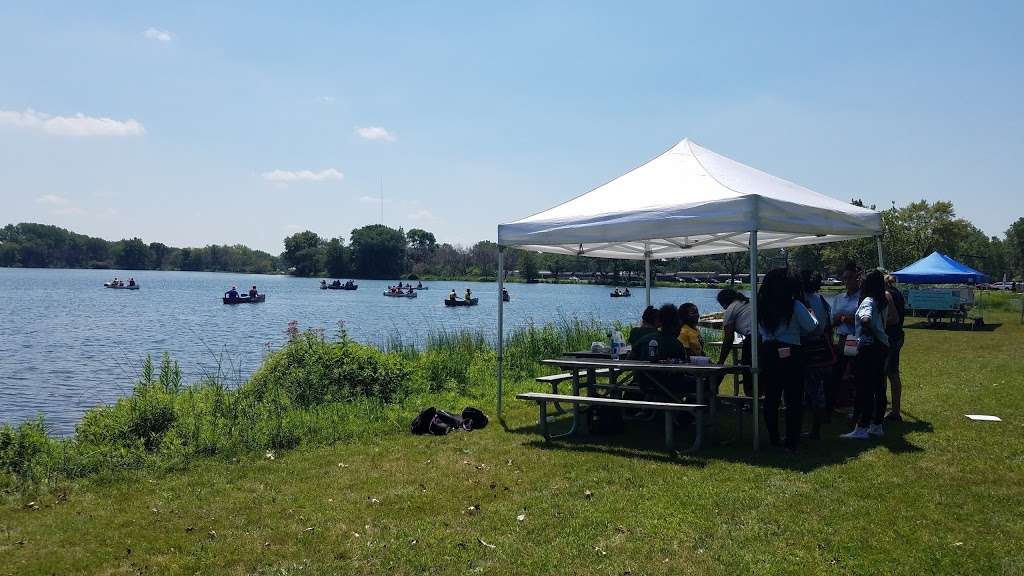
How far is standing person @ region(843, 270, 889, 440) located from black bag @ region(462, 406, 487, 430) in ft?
13.1

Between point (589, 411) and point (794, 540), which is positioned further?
point (589, 411)

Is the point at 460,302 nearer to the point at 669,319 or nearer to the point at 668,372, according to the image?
the point at 669,319

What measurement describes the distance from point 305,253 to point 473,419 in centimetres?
17201

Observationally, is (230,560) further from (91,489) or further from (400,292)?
(400,292)

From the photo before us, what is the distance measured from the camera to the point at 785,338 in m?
7.23

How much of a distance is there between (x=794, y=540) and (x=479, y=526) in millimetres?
2059

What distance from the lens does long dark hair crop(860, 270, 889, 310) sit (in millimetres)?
7656

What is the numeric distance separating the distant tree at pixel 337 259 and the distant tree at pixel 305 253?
6743 mm

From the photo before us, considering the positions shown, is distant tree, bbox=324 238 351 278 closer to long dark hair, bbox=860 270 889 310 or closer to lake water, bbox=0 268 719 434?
lake water, bbox=0 268 719 434

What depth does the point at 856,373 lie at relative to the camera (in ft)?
25.6

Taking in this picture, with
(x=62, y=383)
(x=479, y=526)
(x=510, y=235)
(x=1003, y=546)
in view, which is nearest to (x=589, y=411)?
(x=510, y=235)

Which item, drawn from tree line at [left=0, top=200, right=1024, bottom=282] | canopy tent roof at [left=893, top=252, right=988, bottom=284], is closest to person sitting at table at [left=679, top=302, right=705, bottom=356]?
→ canopy tent roof at [left=893, top=252, right=988, bottom=284]

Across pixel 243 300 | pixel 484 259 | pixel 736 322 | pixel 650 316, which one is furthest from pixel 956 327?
pixel 484 259

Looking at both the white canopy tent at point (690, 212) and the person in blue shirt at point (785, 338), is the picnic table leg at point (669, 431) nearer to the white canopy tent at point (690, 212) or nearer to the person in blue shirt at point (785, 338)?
the white canopy tent at point (690, 212)
